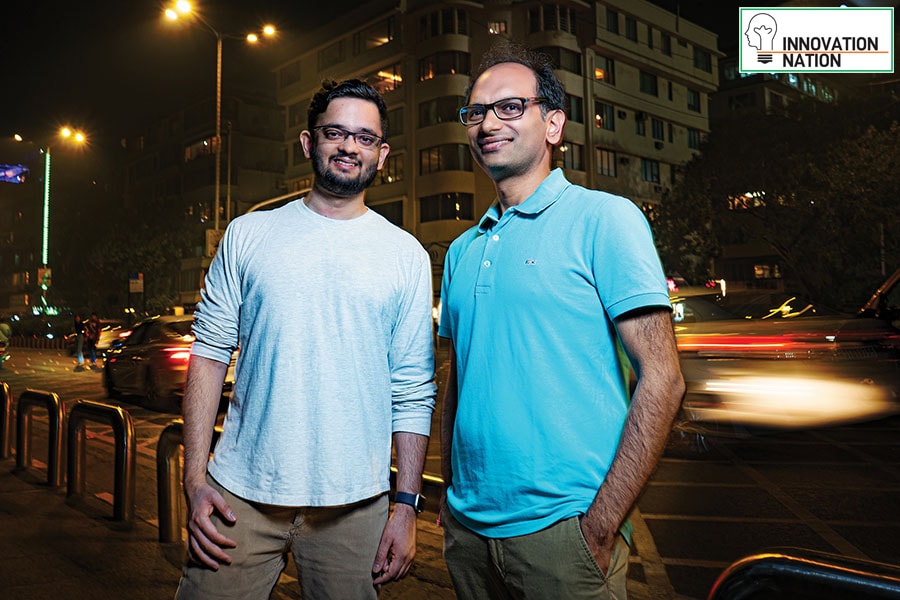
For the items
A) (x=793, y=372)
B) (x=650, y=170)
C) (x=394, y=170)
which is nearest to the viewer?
(x=793, y=372)

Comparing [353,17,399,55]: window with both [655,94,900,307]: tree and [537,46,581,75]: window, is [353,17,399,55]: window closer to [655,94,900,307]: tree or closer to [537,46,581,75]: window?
[537,46,581,75]: window

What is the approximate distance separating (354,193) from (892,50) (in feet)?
33.5

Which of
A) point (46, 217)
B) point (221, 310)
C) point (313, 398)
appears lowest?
point (313, 398)

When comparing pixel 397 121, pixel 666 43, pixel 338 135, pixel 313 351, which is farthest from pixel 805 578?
pixel 666 43

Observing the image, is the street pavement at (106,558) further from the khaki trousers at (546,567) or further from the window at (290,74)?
the window at (290,74)

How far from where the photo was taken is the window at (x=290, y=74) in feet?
165

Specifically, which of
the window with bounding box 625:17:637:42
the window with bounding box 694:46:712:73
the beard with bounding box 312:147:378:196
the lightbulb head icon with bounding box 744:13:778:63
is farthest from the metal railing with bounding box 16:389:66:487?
the window with bounding box 694:46:712:73

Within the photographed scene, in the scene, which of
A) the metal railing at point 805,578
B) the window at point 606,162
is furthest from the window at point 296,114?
the metal railing at point 805,578

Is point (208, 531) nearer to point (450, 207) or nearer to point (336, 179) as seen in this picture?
point (336, 179)

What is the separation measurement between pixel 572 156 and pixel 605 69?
6691 mm

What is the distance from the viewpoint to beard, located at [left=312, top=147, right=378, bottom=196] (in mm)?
2462

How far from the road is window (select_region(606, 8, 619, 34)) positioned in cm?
3924

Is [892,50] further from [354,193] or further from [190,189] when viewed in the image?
[190,189]

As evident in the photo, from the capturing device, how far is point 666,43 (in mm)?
49000
